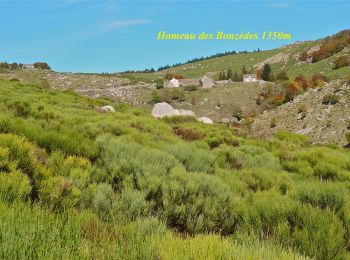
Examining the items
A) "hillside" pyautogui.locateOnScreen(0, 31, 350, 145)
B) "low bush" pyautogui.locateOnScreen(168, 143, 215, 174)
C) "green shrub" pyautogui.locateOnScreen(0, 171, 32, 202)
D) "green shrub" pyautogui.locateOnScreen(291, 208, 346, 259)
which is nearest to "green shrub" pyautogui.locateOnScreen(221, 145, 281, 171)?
"low bush" pyautogui.locateOnScreen(168, 143, 215, 174)

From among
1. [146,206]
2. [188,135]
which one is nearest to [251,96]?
[188,135]

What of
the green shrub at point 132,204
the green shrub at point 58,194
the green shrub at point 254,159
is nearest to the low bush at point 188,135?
the green shrub at point 254,159

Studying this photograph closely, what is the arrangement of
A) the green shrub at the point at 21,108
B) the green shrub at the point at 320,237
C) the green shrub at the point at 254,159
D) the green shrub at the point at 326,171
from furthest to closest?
the green shrub at the point at 21,108 < the green shrub at the point at 254,159 < the green shrub at the point at 326,171 < the green shrub at the point at 320,237

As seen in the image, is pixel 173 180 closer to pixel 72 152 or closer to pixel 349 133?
pixel 72 152

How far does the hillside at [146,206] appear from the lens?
2.80 m

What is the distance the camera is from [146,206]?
5340mm

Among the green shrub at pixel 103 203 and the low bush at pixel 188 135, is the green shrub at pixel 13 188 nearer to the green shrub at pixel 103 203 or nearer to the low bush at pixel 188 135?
the green shrub at pixel 103 203

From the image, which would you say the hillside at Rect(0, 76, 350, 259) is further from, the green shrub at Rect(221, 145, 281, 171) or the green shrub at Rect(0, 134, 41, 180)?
the green shrub at Rect(221, 145, 281, 171)

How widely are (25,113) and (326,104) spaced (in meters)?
29.4

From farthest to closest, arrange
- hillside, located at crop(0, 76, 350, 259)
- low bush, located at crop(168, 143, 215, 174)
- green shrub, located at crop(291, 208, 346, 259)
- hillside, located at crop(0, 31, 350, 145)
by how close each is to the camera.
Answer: hillside, located at crop(0, 31, 350, 145) < low bush, located at crop(168, 143, 215, 174) < green shrub, located at crop(291, 208, 346, 259) < hillside, located at crop(0, 76, 350, 259)

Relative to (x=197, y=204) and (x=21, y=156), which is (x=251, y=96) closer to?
(x=197, y=204)

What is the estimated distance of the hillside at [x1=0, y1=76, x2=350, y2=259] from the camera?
9.18 ft

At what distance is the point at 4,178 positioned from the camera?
3.99m

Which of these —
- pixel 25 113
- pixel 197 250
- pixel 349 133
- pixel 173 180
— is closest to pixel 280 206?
pixel 173 180
